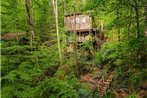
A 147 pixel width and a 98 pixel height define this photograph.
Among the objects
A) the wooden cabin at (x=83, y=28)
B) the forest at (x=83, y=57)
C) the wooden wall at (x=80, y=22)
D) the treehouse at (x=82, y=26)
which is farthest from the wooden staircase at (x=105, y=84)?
the wooden wall at (x=80, y=22)

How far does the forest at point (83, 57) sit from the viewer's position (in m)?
9.40

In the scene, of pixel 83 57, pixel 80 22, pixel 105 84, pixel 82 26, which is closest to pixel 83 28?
pixel 82 26

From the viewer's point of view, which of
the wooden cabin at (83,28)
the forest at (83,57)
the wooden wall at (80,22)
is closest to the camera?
the forest at (83,57)

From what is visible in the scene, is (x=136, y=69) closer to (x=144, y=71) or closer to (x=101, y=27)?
(x=144, y=71)

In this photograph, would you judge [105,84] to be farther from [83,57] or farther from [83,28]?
[83,28]

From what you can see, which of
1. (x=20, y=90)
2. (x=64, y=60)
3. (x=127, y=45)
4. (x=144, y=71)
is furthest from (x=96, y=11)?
(x=64, y=60)

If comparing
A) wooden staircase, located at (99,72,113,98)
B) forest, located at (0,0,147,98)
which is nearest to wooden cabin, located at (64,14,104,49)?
forest, located at (0,0,147,98)

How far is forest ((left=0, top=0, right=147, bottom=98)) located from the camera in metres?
9.40

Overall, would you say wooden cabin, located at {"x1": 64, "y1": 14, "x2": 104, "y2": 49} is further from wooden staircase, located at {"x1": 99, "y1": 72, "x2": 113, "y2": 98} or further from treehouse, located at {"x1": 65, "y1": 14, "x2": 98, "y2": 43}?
wooden staircase, located at {"x1": 99, "y1": 72, "x2": 113, "y2": 98}

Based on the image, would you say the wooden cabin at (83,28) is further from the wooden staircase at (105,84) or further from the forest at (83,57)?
the wooden staircase at (105,84)

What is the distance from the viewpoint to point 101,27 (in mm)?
27828

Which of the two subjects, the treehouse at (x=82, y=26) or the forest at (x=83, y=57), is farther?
the treehouse at (x=82, y=26)

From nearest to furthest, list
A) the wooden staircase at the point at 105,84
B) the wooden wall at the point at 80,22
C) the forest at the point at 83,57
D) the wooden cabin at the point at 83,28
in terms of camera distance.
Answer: the forest at the point at 83,57 < the wooden staircase at the point at 105,84 < the wooden cabin at the point at 83,28 < the wooden wall at the point at 80,22

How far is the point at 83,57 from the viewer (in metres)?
23.5
